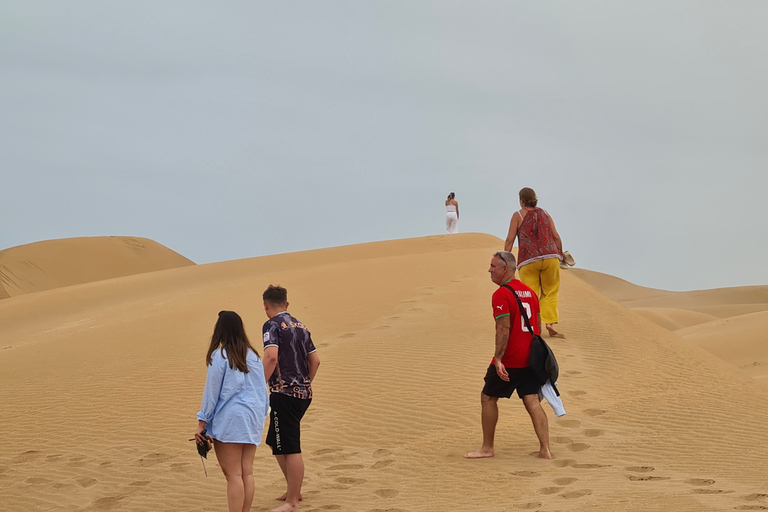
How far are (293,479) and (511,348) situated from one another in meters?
2.18

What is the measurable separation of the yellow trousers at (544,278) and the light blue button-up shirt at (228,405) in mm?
6191

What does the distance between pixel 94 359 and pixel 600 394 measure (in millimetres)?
8276

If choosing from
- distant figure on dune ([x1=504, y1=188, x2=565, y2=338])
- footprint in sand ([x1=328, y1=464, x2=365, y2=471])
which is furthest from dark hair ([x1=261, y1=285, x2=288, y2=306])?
distant figure on dune ([x1=504, y1=188, x2=565, y2=338])

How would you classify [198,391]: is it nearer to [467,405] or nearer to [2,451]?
[2,451]

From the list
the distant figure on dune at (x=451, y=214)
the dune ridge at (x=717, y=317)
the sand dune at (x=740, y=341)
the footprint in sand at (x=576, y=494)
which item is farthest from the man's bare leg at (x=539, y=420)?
the distant figure on dune at (x=451, y=214)

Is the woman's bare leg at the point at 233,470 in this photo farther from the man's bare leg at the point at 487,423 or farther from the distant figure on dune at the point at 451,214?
the distant figure on dune at the point at 451,214

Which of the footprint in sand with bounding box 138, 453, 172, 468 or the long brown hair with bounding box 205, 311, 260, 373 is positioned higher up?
the long brown hair with bounding box 205, 311, 260, 373

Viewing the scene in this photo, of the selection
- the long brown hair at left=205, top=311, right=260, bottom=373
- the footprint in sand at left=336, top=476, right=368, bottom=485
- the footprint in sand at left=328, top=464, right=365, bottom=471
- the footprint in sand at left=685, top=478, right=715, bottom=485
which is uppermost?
the long brown hair at left=205, top=311, right=260, bottom=373

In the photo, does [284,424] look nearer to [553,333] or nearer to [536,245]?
[536,245]

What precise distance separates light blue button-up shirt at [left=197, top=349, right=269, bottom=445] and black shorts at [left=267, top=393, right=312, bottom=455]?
52 centimetres

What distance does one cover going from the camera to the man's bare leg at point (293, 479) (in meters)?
5.93

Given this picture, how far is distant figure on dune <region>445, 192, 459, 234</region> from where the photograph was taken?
84.3 ft

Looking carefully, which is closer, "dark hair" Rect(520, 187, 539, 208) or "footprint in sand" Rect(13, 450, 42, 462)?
"footprint in sand" Rect(13, 450, 42, 462)

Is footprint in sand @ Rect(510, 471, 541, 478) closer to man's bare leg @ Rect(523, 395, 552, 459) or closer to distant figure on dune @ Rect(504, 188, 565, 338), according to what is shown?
man's bare leg @ Rect(523, 395, 552, 459)
